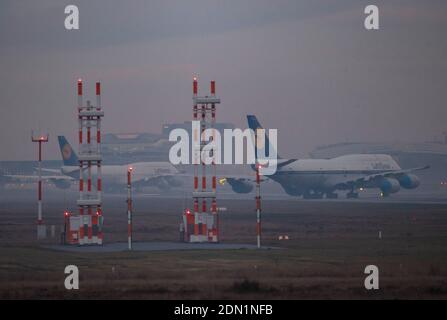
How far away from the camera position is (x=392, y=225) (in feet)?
255

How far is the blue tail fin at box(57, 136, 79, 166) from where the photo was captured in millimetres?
156125

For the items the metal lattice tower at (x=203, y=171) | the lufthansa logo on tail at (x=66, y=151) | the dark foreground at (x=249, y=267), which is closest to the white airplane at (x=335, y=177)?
the lufthansa logo on tail at (x=66, y=151)

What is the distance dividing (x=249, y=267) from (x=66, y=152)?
124648 mm

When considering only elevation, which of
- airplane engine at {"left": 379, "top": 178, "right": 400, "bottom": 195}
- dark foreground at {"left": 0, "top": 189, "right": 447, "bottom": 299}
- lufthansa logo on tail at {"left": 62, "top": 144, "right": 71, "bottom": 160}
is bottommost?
dark foreground at {"left": 0, "top": 189, "right": 447, "bottom": 299}

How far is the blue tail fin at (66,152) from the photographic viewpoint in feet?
512

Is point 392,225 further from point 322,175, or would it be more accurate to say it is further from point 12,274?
point 322,175

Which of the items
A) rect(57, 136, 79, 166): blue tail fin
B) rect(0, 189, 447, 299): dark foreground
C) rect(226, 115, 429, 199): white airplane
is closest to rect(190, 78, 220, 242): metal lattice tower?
rect(0, 189, 447, 299): dark foreground

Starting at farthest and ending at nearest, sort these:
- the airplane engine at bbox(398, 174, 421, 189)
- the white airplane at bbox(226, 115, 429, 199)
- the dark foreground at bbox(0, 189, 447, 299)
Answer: the airplane engine at bbox(398, 174, 421, 189), the white airplane at bbox(226, 115, 429, 199), the dark foreground at bbox(0, 189, 447, 299)

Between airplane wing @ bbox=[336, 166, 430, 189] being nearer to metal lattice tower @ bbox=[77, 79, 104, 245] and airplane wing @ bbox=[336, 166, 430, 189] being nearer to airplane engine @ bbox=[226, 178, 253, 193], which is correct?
airplane engine @ bbox=[226, 178, 253, 193]

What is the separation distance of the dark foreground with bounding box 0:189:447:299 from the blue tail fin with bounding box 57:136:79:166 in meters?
82.0

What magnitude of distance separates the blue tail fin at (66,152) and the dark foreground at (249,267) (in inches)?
3229

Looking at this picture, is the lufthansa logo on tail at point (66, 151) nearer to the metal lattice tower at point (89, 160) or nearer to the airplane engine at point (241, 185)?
the airplane engine at point (241, 185)

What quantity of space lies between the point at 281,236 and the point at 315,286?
29.6m
